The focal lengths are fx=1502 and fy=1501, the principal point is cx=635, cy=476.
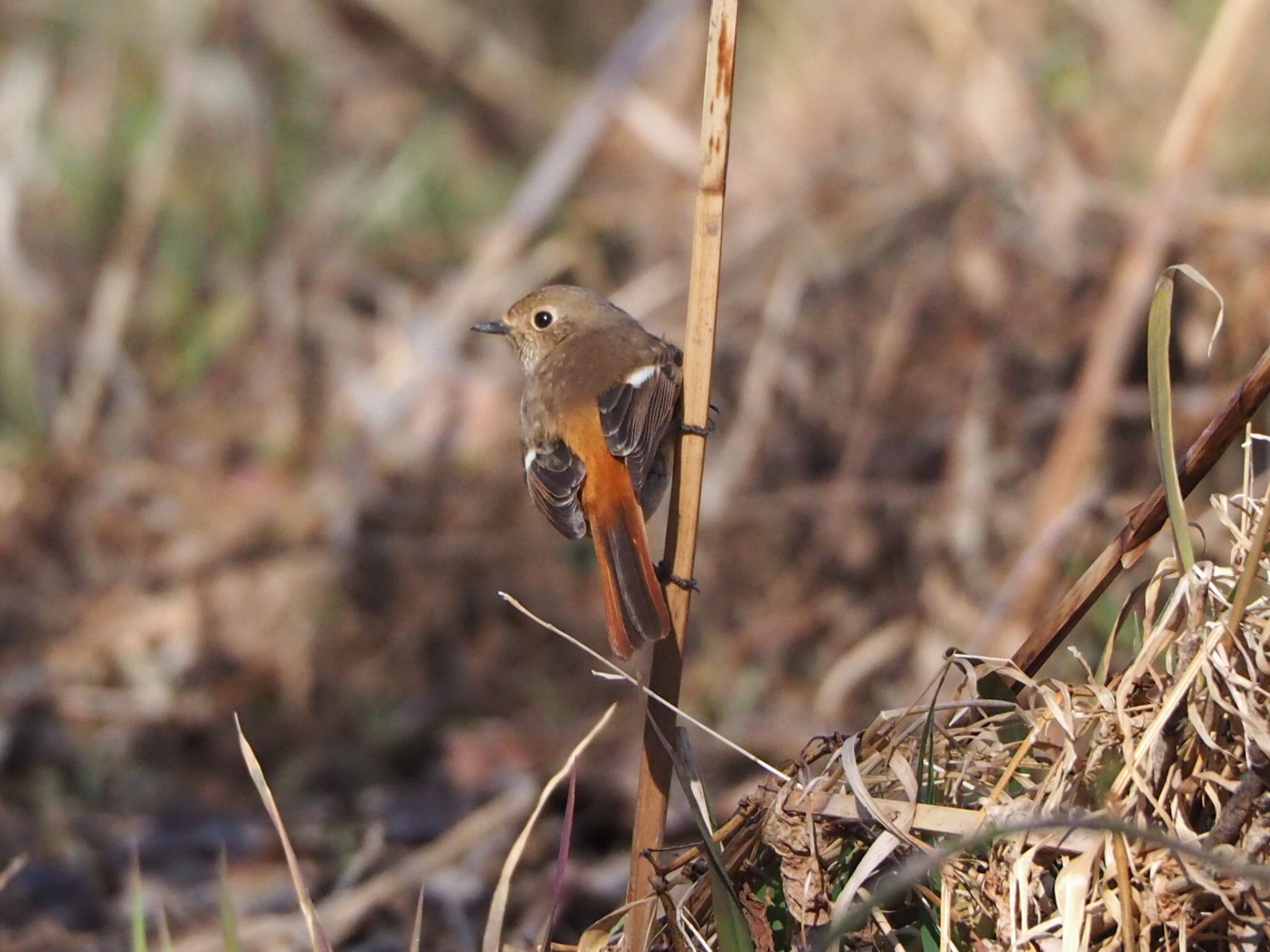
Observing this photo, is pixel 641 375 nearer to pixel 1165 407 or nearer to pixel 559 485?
pixel 559 485

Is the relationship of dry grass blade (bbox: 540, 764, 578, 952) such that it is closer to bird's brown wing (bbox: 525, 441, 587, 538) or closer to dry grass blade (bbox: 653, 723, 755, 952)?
dry grass blade (bbox: 653, 723, 755, 952)

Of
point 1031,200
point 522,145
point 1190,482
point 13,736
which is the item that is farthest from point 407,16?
point 1190,482

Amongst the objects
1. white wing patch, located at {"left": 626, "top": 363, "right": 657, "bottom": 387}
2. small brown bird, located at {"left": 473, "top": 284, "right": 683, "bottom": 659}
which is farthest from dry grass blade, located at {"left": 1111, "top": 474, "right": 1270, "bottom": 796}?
white wing patch, located at {"left": 626, "top": 363, "right": 657, "bottom": 387}

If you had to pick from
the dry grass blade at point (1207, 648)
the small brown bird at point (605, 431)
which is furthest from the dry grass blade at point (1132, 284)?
the dry grass blade at point (1207, 648)

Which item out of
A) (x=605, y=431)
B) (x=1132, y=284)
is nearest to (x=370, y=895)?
(x=605, y=431)

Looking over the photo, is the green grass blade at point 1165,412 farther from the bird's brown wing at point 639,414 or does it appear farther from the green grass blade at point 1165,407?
the bird's brown wing at point 639,414
